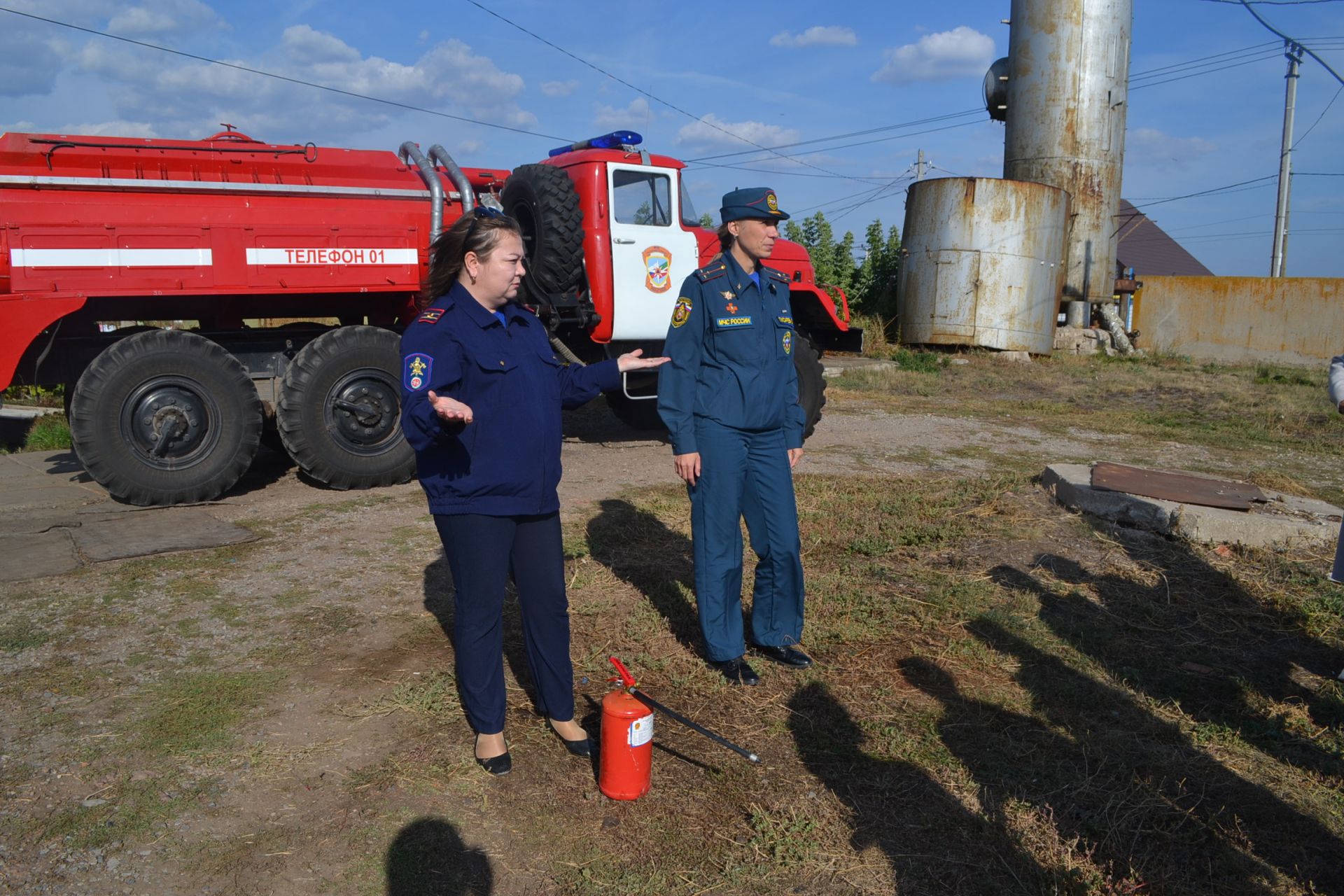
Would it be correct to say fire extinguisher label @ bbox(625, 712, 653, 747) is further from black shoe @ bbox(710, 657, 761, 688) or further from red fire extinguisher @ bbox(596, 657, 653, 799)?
black shoe @ bbox(710, 657, 761, 688)

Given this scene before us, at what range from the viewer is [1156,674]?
419 cm

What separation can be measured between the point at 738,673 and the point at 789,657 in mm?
263

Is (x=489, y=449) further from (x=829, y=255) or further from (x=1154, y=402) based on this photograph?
(x=829, y=255)

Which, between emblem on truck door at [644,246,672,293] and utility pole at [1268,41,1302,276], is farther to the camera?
utility pole at [1268,41,1302,276]

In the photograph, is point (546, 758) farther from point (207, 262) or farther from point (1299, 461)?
point (1299, 461)

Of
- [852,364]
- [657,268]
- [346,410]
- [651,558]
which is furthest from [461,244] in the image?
[852,364]

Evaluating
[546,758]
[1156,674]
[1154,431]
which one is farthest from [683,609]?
[1154,431]

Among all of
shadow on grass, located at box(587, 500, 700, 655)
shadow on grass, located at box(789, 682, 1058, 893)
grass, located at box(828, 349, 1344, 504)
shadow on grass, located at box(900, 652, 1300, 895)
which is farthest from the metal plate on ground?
shadow on grass, located at box(789, 682, 1058, 893)

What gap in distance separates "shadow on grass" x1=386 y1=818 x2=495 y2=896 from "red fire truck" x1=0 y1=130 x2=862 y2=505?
479cm

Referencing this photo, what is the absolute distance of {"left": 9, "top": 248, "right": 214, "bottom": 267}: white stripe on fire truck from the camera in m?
6.38

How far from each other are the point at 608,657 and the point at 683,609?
2.29 ft

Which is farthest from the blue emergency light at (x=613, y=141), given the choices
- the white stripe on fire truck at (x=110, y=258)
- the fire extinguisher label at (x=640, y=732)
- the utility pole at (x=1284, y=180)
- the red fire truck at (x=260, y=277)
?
the utility pole at (x=1284, y=180)

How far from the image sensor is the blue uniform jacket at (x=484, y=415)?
3047mm

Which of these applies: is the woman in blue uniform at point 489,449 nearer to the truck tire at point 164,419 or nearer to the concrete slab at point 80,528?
the concrete slab at point 80,528
